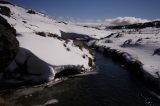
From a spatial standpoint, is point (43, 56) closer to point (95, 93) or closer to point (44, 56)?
point (44, 56)

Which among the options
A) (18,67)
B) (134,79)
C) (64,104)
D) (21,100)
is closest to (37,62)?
(18,67)

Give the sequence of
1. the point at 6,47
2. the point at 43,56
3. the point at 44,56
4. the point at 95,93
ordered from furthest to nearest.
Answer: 1. the point at 44,56
2. the point at 43,56
3. the point at 6,47
4. the point at 95,93

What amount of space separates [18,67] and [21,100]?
8.93 metres

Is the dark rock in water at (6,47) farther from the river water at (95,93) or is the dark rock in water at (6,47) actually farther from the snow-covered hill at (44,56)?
the river water at (95,93)

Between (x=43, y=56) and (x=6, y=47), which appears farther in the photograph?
(x=43, y=56)

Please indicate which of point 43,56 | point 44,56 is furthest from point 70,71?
point 43,56

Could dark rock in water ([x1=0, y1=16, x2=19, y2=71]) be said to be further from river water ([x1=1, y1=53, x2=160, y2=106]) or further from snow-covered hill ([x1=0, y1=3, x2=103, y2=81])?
river water ([x1=1, y1=53, x2=160, y2=106])

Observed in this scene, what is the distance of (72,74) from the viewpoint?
41375mm

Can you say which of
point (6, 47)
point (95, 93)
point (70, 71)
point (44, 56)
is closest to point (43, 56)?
point (44, 56)

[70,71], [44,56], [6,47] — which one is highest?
[6,47]

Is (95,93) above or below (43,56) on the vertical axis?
below

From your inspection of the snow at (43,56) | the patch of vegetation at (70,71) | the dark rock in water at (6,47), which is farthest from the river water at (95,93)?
the dark rock in water at (6,47)

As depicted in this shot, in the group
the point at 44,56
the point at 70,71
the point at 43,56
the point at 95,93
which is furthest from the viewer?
the point at 70,71

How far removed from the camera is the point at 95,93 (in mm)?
31641
